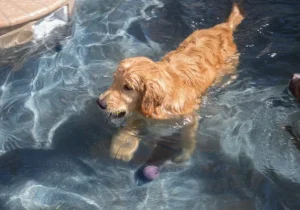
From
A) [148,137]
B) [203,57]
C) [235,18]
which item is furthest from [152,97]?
[235,18]

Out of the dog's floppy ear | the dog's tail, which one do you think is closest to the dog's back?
the dog's tail

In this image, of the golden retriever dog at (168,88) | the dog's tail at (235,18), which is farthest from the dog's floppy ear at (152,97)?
the dog's tail at (235,18)

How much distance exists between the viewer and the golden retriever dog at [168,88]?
454 cm

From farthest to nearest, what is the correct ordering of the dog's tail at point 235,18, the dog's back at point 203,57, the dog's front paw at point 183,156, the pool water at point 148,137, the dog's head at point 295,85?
the dog's tail at point 235,18, the dog's head at point 295,85, the dog's back at point 203,57, the dog's front paw at point 183,156, the pool water at point 148,137

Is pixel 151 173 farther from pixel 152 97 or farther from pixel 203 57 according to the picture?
pixel 203 57

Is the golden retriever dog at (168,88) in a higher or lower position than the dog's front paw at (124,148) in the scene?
higher

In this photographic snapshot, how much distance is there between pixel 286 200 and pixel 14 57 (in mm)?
4160

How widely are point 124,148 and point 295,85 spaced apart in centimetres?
224

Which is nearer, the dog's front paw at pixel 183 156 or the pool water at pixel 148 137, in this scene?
the pool water at pixel 148 137

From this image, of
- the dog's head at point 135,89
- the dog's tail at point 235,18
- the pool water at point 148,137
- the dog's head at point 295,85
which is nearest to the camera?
the pool water at point 148,137

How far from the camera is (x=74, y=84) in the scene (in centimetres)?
585

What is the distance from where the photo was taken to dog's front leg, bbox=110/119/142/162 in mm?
4770

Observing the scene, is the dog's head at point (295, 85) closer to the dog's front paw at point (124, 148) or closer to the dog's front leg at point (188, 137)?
the dog's front leg at point (188, 137)

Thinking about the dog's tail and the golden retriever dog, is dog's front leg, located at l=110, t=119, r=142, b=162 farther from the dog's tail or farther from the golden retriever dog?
the dog's tail
